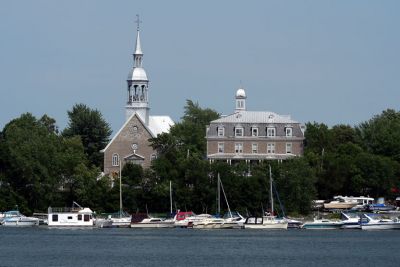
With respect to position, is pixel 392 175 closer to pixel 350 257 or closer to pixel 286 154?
pixel 286 154

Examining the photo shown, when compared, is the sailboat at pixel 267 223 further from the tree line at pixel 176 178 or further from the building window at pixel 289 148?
the building window at pixel 289 148

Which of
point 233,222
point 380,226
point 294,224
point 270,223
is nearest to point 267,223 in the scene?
point 270,223

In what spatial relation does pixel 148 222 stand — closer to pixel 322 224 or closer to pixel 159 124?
pixel 322 224

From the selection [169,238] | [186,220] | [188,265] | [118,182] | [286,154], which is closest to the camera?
[188,265]

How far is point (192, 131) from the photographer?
175 m

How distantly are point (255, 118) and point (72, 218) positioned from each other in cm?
2916

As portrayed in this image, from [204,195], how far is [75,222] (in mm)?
13138

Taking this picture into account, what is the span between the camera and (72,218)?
149 meters

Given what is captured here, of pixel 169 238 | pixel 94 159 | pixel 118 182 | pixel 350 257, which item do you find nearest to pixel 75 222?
pixel 118 182

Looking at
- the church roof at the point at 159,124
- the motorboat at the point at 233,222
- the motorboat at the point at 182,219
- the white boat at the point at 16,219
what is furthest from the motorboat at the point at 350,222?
the church roof at the point at 159,124

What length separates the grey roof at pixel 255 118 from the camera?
168650 mm

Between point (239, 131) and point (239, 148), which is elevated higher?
point (239, 131)

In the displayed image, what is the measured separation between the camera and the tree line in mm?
151000

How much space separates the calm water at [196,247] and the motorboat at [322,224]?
661 millimetres
